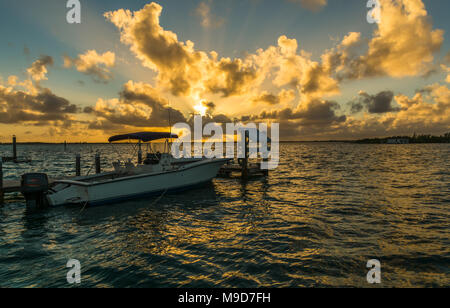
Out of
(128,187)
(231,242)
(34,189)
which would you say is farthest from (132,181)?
(231,242)

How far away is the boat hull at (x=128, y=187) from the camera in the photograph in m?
12.3

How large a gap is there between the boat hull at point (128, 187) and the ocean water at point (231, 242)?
565mm

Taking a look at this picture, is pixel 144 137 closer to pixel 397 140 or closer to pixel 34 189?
pixel 34 189

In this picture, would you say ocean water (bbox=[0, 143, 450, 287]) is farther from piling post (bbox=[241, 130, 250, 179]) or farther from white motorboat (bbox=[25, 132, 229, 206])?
piling post (bbox=[241, 130, 250, 179])

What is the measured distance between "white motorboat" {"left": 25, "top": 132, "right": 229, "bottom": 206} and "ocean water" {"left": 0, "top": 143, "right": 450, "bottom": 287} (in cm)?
62

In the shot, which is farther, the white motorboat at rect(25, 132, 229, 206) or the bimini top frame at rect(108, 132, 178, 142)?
the bimini top frame at rect(108, 132, 178, 142)

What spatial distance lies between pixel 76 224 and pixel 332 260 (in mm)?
9853

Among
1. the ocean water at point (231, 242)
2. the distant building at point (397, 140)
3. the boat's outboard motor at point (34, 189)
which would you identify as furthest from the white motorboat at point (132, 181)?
the distant building at point (397, 140)

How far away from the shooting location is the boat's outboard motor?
11.6 m

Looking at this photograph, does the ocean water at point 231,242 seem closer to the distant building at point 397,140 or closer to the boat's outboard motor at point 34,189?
the boat's outboard motor at point 34,189

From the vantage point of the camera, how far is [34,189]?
1165cm

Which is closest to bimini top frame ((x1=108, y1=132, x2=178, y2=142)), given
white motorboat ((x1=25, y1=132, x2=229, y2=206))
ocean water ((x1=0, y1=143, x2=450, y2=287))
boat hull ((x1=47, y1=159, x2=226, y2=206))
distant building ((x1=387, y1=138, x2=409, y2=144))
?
white motorboat ((x1=25, y1=132, x2=229, y2=206))

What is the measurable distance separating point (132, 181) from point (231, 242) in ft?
25.3

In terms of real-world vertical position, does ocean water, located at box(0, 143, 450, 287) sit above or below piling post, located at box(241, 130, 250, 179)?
below
